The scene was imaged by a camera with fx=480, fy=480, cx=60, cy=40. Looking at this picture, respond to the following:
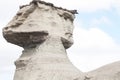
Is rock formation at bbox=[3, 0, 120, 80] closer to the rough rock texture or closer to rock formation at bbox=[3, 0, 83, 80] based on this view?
rock formation at bbox=[3, 0, 83, 80]

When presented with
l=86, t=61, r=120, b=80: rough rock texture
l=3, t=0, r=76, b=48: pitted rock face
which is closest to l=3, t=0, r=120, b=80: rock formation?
l=3, t=0, r=76, b=48: pitted rock face

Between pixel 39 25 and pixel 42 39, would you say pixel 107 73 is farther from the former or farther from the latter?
pixel 39 25

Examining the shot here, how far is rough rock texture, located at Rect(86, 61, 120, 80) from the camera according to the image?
27.4 ft

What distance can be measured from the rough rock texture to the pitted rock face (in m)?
1.70

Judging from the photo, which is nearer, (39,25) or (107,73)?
(107,73)

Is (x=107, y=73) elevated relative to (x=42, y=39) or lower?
elevated

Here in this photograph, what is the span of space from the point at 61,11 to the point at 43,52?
3.89 feet

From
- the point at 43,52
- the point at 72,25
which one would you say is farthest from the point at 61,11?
the point at 43,52

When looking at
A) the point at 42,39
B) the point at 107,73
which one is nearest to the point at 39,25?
the point at 42,39

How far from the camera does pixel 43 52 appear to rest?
10008 millimetres

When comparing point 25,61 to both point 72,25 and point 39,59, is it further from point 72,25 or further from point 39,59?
point 72,25

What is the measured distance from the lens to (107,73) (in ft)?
27.9

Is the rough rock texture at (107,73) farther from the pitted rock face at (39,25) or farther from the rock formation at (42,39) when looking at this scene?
the pitted rock face at (39,25)

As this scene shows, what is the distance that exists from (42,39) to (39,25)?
12.5 inches
